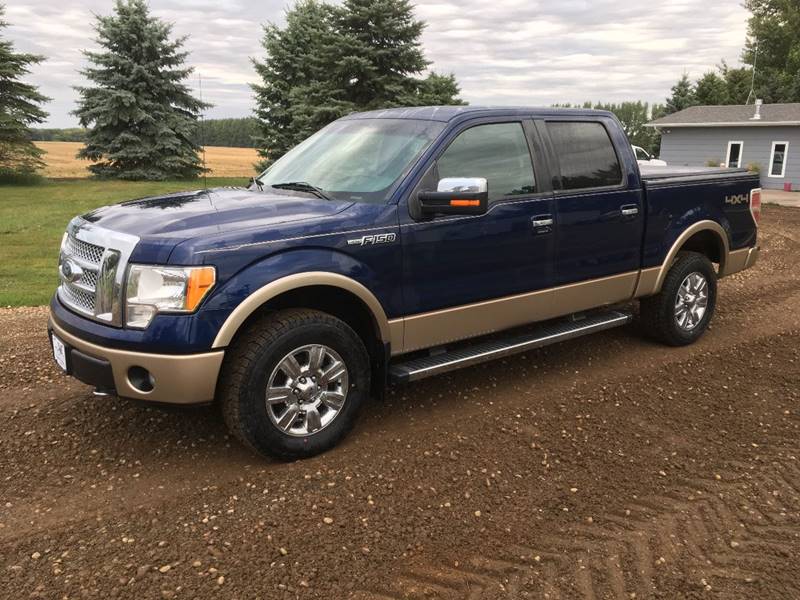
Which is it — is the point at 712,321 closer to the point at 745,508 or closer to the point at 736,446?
the point at 736,446

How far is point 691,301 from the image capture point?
6164 mm

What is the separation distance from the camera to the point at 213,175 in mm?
31469

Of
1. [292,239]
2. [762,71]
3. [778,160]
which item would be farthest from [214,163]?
[762,71]

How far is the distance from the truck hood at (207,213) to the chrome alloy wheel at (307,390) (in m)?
0.76

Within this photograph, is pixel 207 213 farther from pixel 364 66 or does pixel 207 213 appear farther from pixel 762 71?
pixel 762 71

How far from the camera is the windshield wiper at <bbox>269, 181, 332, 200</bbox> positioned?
4371mm

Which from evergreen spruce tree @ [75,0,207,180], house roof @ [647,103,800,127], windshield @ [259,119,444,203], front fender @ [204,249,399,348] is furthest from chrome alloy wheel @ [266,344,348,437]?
house roof @ [647,103,800,127]

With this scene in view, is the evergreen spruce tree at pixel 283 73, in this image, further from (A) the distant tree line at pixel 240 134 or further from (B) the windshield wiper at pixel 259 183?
(B) the windshield wiper at pixel 259 183

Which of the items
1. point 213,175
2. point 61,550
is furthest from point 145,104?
point 61,550

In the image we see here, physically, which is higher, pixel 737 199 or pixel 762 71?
pixel 762 71

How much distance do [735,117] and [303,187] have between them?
29.4m

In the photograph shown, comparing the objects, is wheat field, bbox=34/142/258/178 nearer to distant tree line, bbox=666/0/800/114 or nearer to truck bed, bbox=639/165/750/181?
truck bed, bbox=639/165/750/181

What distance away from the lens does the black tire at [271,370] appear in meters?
3.60

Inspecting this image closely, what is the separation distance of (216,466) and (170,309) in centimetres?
102
